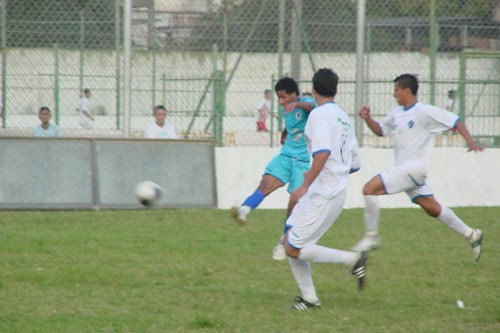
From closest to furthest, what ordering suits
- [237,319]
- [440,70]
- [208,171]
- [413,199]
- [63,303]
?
[237,319] < [63,303] < [413,199] < [208,171] < [440,70]

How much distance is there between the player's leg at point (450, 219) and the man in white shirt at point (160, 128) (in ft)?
18.6

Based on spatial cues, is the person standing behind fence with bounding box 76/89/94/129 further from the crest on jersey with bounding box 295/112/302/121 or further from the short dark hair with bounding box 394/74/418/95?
the short dark hair with bounding box 394/74/418/95

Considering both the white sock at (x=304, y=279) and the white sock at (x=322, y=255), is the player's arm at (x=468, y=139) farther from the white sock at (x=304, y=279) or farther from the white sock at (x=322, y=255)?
the white sock at (x=304, y=279)

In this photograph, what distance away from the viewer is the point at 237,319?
743 centimetres

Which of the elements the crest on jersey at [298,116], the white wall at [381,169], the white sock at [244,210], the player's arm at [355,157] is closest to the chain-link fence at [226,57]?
the white wall at [381,169]

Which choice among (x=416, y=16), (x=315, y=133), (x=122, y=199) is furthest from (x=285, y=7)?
(x=315, y=133)

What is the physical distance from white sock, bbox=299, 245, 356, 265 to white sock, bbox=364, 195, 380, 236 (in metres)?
2.21

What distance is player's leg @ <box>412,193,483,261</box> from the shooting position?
10.3m

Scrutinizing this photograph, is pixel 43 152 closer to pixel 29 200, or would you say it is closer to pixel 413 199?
pixel 29 200

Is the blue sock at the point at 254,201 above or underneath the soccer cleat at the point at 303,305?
above

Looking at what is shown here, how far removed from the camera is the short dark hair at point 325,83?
7.74 m


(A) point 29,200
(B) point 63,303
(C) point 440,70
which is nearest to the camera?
(B) point 63,303

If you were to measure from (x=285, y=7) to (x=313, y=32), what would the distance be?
0.59 m

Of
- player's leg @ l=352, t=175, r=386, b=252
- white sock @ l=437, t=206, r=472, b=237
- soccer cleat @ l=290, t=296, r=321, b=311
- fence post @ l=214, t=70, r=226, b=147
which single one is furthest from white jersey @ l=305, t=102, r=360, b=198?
fence post @ l=214, t=70, r=226, b=147
